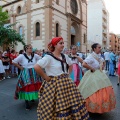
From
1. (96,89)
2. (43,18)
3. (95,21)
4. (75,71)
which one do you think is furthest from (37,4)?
(95,21)

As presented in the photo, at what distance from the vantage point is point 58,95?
3.14 meters

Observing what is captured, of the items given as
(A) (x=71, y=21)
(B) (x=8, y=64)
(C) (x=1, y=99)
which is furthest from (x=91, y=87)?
(A) (x=71, y=21)

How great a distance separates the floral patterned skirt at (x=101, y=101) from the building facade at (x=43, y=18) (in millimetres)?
21493

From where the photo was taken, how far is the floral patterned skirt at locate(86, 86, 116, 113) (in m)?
4.35

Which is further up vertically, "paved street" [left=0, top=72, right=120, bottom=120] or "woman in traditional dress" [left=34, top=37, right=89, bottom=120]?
"woman in traditional dress" [left=34, top=37, right=89, bottom=120]

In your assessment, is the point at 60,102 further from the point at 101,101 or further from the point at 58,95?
the point at 101,101

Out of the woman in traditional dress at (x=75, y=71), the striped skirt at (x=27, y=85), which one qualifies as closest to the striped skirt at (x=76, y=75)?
the woman in traditional dress at (x=75, y=71)

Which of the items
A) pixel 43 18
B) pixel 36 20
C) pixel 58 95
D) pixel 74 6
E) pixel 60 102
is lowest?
pixel 60 102

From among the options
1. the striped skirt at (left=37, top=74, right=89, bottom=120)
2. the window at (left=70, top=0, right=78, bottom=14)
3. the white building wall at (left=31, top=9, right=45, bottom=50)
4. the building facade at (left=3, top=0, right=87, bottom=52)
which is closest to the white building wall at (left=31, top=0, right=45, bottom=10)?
the building facade at (left=3, top=0, right=87, bottom=52)

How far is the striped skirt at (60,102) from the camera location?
3.11m

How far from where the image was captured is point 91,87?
4535mm

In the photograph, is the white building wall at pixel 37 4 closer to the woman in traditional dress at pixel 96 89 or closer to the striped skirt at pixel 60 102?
the woman in traditional dress at pixel 96 89

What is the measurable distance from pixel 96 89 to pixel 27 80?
196 centimetres

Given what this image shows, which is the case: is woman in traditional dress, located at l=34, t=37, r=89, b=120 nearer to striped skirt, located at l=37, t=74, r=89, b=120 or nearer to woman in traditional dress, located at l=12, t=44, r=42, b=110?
striped skirt, located at l=37, t=74, r=89, b=120
